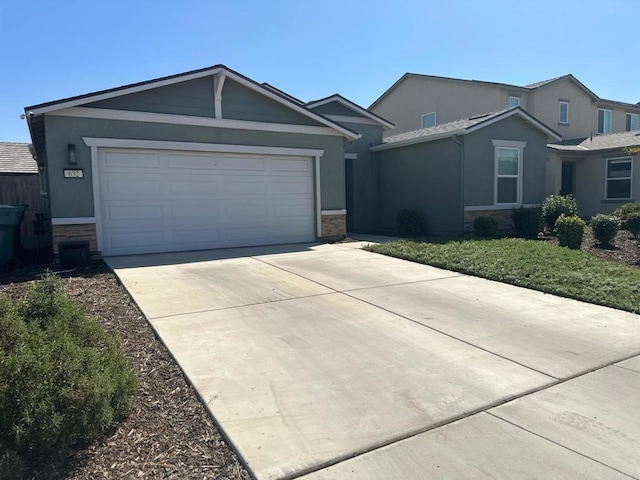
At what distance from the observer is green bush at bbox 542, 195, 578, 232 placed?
48.8 feet

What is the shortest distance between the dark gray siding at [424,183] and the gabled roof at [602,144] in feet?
21.6

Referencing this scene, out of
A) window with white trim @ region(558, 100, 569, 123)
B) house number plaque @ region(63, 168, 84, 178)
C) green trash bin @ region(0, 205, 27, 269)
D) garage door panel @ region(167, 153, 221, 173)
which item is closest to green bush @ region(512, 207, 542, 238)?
garage door panel @ region(167, 153, 221, 173)

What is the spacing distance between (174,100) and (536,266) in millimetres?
8833

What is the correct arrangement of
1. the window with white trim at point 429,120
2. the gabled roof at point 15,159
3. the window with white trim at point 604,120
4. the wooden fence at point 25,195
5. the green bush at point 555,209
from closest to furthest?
the wooden fence at point 25,195
the green bush at point 555,209
the gabled roof at point 15,159
the window with white trim at point 429,120
the window with white trim at point 604,120

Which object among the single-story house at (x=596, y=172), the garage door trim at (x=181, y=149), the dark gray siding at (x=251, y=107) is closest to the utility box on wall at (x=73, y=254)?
the garage door trim at (x=181, y=149)

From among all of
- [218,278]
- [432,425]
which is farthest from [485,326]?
[218,278]

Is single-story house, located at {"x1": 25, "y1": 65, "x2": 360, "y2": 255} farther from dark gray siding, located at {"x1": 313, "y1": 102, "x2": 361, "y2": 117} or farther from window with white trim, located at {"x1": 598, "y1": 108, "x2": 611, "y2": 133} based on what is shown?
window with white trim, located at {"x1": 598, "y1": 108, "x2": 611, "y2": 133}

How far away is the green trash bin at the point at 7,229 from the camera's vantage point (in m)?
9.18

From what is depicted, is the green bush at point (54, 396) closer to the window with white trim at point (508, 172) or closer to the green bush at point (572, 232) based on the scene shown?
the green bush at point (572, 232)

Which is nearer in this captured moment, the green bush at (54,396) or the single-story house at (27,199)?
the green bush at (54,396)

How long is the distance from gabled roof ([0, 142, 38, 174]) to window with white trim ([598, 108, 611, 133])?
29241 mm

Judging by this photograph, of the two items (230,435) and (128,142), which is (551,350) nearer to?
(230,435)

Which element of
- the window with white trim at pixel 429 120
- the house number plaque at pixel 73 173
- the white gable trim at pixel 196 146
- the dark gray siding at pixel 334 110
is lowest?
the house number plaque at pixel 73 173

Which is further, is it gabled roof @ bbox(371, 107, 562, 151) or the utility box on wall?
gabled roof @ bbox(371, 107, 562, 151)
